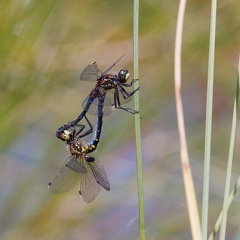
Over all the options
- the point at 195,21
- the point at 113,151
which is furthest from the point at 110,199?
the point at 195,21

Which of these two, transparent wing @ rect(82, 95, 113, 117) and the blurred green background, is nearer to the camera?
transparent wing @ rect(82, 95, 113, 117)

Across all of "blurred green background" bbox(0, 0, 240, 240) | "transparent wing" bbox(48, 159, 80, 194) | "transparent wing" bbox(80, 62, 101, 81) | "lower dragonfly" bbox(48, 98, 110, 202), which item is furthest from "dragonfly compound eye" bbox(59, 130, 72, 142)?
"blurred green background" bbox(0, 0, 240, 240)

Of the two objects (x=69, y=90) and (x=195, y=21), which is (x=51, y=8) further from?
(x=195, y=21)

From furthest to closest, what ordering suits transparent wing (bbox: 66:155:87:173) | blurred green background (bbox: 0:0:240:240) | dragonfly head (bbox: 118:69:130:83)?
blurred green background (bbox: 0:0:240:240) → transparent wing (bbox: 66:155:87:173) → dragonfly head (bbox: 118:69:130:83)

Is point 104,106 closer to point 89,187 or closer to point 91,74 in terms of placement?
point 91,74

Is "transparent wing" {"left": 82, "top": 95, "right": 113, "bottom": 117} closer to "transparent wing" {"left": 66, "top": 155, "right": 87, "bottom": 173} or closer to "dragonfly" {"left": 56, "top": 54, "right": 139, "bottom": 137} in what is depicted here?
"dragonfly" {"left": 56, "top": 54, "right": 139, "bottom": 137}
